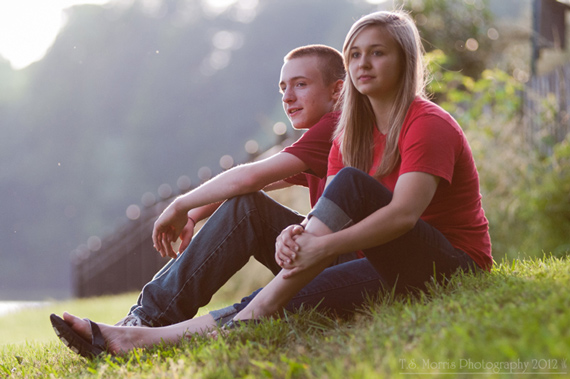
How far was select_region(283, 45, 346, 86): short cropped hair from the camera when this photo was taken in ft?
10.2

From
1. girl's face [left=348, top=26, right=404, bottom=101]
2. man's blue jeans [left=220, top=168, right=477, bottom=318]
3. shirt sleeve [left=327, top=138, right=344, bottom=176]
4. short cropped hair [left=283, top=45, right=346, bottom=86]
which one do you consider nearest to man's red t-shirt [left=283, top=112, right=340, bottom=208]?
shirt sleeve [left=327, top=138, right=344, bottom=176]

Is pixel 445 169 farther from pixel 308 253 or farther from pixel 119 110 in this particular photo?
pixel 119 110

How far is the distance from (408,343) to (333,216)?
22.5 inches

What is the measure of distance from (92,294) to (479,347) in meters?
13.1

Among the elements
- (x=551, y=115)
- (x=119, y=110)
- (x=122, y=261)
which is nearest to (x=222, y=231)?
(x=551, y=115)

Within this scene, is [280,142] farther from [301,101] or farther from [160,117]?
[160,117]

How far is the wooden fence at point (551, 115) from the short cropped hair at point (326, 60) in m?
3.49

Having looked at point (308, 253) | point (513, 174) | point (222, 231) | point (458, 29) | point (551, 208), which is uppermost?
point (458, 29)

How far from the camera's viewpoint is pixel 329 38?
33.0 meters

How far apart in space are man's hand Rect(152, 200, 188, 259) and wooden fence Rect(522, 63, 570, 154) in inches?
170

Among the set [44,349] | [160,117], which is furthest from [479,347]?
[160,117]

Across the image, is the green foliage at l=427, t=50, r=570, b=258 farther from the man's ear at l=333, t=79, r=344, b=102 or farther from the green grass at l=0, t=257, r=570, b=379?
the green grass at l=0, t=257, r=570, b=379

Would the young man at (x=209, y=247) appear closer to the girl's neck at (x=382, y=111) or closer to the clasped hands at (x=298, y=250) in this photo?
the girl's neck at (x=382, y=111)

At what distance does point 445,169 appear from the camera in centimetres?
222
